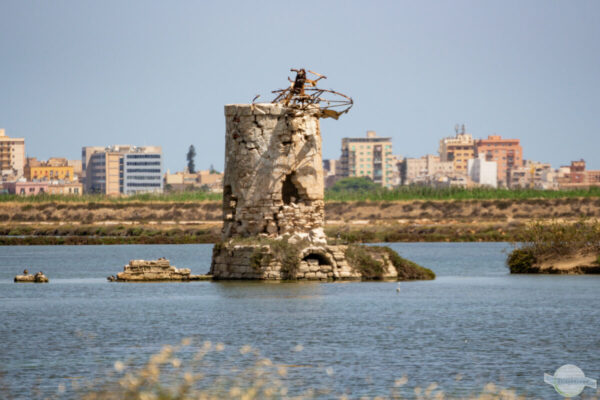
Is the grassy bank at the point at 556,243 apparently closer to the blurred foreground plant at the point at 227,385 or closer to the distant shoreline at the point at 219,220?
the blurred foreground plant at the point at 227,385

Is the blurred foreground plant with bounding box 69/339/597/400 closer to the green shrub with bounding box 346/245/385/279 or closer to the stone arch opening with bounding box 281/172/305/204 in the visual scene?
the stone arch opening with bounding box 281/172/305/204

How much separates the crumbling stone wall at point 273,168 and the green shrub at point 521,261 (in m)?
10.3

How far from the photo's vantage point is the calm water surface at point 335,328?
20.5 meters

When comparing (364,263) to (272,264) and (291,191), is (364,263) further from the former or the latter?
(272,264)

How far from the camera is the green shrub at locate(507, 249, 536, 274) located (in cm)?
4455

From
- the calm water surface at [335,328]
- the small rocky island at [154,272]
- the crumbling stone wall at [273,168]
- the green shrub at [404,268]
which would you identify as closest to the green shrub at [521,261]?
the calm water surface at [335,328]

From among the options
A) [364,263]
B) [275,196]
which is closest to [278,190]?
[275,196]

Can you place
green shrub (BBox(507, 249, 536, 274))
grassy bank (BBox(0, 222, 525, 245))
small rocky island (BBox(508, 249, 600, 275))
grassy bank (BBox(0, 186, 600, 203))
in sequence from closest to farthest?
small rocky island (BBox(508, 249, 600, 275))
green shrub (BBox(507, 249, 536, 274))
grassy bank (BBox(0, 222, 525, 245))
grassy bank (BBox(0, 186, 600, 203))

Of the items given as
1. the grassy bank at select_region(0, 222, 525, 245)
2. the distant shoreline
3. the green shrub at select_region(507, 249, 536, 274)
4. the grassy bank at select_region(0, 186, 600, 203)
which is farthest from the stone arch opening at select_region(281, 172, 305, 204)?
the grassy bank at select_region(0, 186, 600, 203)

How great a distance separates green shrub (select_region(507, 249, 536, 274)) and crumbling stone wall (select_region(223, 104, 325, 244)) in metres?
10.3

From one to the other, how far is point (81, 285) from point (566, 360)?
22.1 metres

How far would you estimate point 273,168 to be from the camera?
36.8 meters

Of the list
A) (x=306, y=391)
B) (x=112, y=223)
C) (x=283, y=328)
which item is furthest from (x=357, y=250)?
(x=112, y=223)

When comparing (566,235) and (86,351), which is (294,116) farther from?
(86,351)
